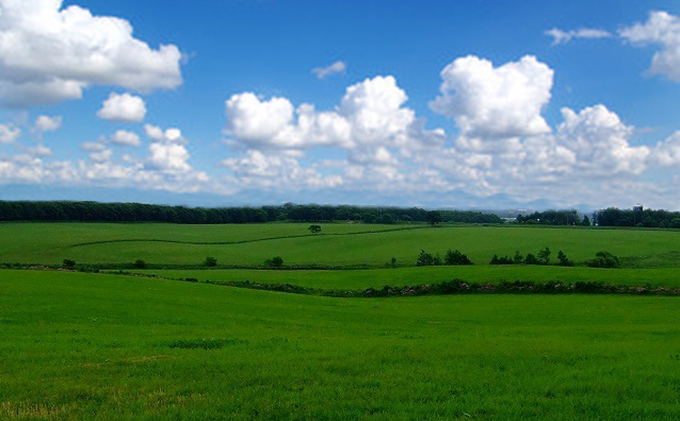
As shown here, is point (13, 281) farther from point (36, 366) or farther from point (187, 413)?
point (187, 413)

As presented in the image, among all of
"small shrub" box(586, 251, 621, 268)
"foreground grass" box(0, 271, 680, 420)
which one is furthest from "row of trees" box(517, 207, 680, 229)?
"foreground grass" box(0, 271, 680, 420)

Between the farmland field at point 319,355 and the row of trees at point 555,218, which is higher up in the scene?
the row of trees at point 555,218

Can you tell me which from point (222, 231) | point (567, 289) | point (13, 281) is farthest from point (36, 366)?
point (222, 231)

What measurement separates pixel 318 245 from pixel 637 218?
341ft

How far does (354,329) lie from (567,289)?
34266 mm

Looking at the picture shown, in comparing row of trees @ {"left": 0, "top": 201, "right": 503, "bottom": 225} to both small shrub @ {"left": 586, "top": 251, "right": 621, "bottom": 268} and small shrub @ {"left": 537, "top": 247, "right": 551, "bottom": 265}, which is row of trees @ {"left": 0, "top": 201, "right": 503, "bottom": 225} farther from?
small shrub @ {"left": 586, "top": 251, "right": 621, "bottom": 268}

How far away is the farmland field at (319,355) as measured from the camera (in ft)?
31.8

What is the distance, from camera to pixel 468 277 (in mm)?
57469

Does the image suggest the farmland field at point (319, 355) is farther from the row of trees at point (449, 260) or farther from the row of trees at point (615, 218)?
the row of trees at point (615, 218)

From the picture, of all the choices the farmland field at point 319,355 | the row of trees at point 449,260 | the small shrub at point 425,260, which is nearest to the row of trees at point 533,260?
the row of trees at point 449,260

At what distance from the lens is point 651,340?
66.0 feet

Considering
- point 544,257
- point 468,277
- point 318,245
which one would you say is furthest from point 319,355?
point 318,245

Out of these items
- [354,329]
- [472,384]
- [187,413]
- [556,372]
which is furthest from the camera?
[354,329]

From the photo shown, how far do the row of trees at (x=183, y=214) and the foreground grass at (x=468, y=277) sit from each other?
100796 millimetres
